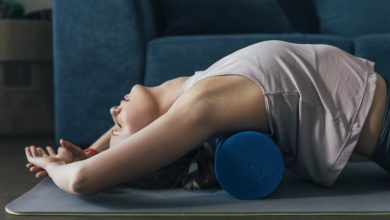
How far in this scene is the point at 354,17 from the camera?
2.50 metres

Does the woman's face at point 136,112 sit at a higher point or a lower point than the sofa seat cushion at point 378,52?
lower

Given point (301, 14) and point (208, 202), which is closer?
point (208, 202)

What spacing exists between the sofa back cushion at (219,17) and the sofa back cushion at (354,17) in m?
0.26

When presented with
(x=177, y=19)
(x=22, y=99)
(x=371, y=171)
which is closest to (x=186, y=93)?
(x=371, y=171)

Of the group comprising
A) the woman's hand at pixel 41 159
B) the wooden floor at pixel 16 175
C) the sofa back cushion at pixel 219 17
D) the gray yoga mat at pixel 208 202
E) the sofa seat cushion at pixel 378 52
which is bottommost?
the wooden floor at pixel 16 175

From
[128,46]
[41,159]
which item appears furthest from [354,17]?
[41,159]

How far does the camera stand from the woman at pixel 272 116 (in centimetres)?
116

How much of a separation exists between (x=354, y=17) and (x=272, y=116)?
141 cm

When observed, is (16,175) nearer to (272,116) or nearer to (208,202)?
(208,202)

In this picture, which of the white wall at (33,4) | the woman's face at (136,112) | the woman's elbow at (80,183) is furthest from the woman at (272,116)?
the white wall at (33,4)

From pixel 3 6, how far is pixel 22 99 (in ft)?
1.53

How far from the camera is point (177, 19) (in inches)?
90.1

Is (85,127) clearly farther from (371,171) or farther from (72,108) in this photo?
(371,171)

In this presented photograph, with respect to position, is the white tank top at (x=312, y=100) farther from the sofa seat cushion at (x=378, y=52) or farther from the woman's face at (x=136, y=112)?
the sofa seat cushion at (x=378, y=52)
